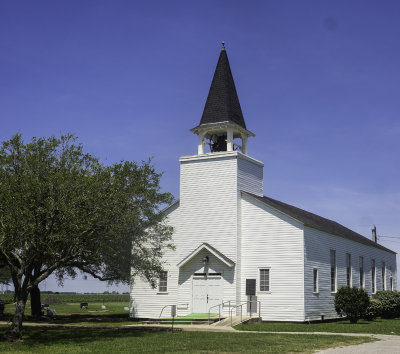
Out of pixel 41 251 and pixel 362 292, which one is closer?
pixel 41 251

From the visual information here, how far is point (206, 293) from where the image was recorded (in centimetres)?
3259

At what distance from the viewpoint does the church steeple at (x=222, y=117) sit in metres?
34.6

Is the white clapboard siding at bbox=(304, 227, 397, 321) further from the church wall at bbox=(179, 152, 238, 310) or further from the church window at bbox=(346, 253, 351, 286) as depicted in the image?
the church wall at bbox=(179, 152, 238, 310)

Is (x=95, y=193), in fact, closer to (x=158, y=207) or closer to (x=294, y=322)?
(x=158, y=207)

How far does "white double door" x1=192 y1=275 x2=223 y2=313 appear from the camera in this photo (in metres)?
32.3

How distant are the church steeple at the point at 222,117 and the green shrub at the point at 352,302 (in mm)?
10934

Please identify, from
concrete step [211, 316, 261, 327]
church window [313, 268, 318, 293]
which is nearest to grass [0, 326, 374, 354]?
concrete step [211, 316, 261, 327]

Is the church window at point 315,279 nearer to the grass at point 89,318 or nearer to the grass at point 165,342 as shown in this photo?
the grass at point 165,342

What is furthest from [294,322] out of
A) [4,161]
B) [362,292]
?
[4,161]

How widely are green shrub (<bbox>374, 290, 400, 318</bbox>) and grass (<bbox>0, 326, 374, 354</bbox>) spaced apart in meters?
16.4

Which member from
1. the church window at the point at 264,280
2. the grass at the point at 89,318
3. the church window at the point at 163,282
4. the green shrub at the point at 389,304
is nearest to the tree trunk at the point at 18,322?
the grass at the point at 89,318

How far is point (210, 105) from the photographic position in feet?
118

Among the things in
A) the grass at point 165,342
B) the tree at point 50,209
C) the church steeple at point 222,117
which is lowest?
the grass at point 165,342

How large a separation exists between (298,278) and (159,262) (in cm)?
894
